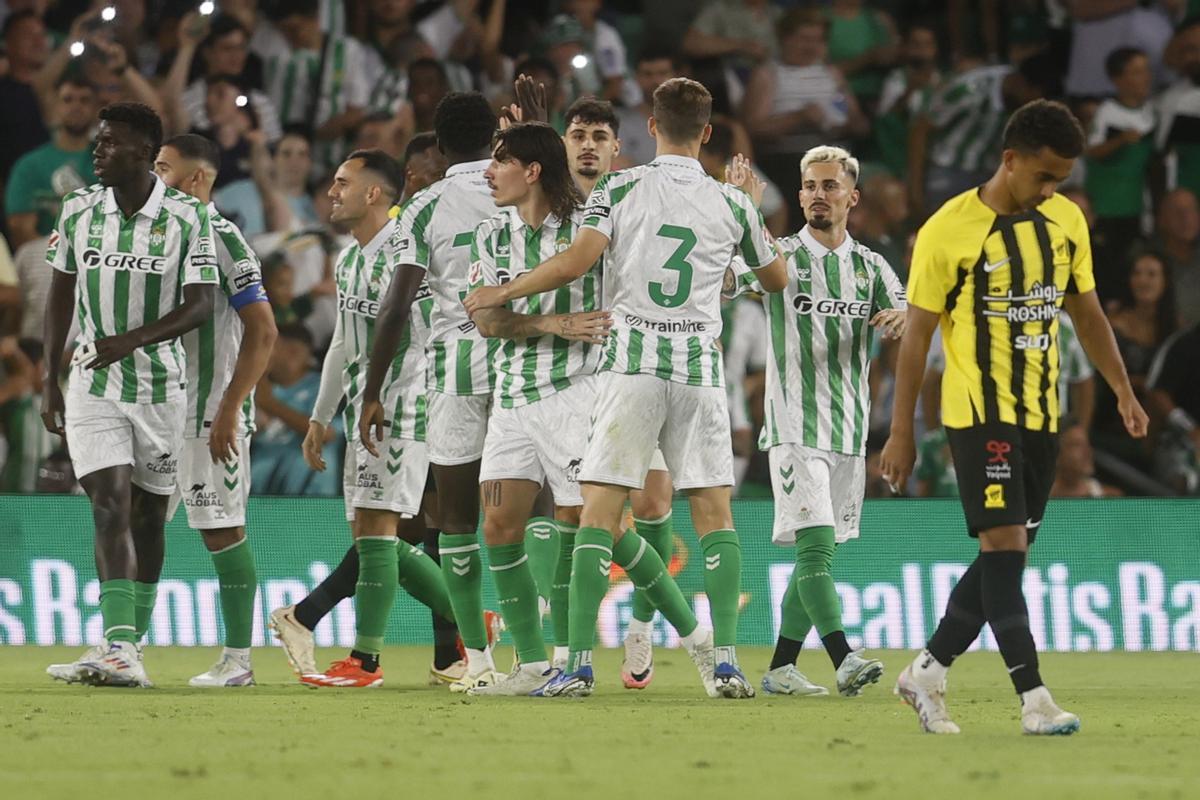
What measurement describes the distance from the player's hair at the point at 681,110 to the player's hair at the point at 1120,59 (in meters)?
9.63

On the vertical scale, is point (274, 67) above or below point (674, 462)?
above

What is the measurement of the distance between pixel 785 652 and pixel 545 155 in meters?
2.61

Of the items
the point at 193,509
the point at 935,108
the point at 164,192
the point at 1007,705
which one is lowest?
the point at 1007,705

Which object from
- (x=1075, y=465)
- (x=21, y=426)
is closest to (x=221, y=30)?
(x=21, y=426)

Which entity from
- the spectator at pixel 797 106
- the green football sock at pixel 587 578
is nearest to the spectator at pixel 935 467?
the spectator at pixel 797 106

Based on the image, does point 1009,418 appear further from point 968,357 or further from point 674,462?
point 674,462

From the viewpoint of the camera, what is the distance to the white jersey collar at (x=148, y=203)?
352 inches

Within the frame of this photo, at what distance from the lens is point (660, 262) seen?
7.94 m

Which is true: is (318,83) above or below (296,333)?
above

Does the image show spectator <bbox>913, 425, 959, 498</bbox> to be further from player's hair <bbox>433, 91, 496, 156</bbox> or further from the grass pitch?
player's hair <bbox>433, 91, 496, 156</bbox>

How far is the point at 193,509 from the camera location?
928 cm

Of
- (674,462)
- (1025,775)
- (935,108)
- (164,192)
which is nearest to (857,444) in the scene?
(674,462)

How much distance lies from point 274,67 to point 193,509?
821cm

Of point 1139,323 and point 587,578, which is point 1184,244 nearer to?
point 1139,323
